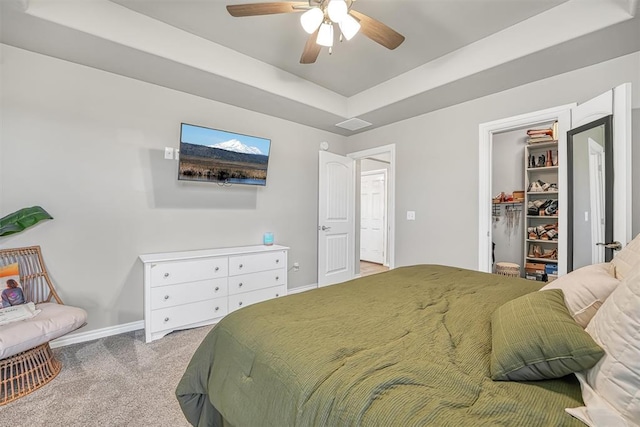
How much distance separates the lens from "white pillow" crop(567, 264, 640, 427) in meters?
0.62

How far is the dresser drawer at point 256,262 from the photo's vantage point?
119 inches

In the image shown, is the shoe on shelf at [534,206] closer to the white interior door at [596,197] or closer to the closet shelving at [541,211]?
the closet shelving at [541,211]

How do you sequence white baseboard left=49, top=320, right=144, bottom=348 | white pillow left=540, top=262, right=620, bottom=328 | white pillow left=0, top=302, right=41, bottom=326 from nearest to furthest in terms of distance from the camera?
white pillow left=540, top=262, right=620, bottom=328
white pillow left=0, top=302, right=41, bottom=326
white baseboard left=49, top=320, right=144, bottom=348

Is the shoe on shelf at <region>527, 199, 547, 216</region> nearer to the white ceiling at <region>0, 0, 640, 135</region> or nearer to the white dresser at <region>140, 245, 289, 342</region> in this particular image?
the white ceiling at <region>0, 0, 640, 135</region>

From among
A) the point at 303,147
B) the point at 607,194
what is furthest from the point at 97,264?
the point at 607,194

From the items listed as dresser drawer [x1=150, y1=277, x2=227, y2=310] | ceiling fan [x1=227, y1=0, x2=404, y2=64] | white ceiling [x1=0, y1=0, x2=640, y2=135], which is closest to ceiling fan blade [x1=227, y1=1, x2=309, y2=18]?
ceiling fan [x1=227, y1=0, x2=404, y2=64]

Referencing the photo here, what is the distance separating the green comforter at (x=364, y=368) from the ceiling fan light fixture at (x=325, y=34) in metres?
1.70

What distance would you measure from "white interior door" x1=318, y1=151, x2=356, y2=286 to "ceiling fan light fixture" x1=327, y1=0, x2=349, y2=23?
2.53 metres

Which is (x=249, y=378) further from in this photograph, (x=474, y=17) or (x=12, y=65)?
(x=12, y=65)

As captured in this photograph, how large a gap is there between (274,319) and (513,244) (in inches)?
188

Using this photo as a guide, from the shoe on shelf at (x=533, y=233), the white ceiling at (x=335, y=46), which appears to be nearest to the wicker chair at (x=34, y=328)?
the white ceiling at (x=335, y=46)

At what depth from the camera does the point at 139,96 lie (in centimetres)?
281

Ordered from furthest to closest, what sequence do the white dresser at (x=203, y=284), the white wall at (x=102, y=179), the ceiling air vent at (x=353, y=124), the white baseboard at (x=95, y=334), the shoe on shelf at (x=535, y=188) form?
the shoe on shelf at (x=535, y=188) → the ceiling air vent at (x=353, y=124) → the white dresser at (x=203, y=284) → the white baseboard at (x=95, y=334) → the white wall at (x=102, y=179)

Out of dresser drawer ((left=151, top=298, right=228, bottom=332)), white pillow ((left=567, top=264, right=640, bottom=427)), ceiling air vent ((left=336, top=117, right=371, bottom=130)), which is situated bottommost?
dresser drawer ((left=151, top=298, right=228, bottom=332))
